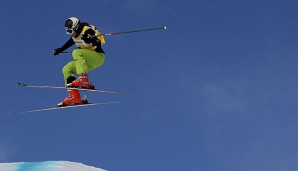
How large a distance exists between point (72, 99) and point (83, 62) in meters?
1.35

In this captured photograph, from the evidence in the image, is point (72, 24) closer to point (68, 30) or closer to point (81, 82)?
point (68, 30)

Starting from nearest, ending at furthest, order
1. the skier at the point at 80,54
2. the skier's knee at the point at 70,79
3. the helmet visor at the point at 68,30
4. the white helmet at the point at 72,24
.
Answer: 1. the white helmet at the point at 72,24
2. the helmet visor at the point at 68,30
3. the skier at the point at 80,54
4. the skier's knee at the point at 70,79

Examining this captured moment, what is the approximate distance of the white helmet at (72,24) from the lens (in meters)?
20.5

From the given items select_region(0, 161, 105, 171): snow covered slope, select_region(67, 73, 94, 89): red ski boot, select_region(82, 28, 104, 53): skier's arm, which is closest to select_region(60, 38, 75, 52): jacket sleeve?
select_region(82, 28, 104, 53): skier's arm

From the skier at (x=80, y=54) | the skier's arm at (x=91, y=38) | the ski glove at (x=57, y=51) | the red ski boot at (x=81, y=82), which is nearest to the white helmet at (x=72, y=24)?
the skier at (x=80, y=54)

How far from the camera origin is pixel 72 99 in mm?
21375

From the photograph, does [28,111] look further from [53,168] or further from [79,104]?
[53,168]

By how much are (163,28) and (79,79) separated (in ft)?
11.3

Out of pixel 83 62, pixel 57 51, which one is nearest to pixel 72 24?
pixel 83 62

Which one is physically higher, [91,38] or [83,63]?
[91,38]

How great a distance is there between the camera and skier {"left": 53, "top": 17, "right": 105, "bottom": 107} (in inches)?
816

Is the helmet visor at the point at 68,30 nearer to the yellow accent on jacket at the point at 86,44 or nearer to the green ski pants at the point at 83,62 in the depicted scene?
the yellow accent on jacket at the point at 86,44

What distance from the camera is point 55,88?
2123 centimetres

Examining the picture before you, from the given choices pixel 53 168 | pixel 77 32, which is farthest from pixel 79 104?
pixel 53 168
